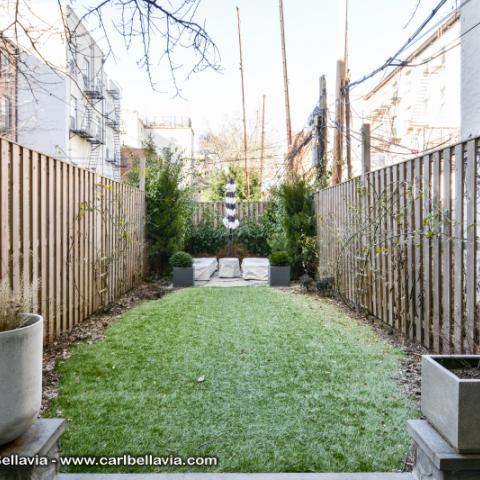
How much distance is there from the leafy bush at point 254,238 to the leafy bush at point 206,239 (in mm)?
444

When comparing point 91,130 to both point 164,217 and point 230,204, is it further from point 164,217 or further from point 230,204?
point 164,217

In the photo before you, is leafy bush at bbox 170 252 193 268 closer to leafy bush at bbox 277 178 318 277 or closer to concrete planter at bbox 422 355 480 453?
leafy bush at bbox 277 178 318 277

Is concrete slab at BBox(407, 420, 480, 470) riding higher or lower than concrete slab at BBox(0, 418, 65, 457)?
lower

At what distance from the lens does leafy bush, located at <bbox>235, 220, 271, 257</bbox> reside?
11.2 meters

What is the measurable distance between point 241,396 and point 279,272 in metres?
5.30

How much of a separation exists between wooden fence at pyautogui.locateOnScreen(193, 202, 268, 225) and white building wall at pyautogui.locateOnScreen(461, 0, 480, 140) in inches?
267

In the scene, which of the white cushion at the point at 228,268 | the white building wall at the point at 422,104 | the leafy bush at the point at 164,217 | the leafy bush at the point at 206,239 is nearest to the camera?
the leafy bush at the point at 164,217

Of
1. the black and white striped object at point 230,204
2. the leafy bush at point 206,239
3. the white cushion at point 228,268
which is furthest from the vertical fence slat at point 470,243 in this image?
the leafy bush at point 206,239

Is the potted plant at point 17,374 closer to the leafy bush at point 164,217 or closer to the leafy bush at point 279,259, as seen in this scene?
the leafy bush at point 279,259

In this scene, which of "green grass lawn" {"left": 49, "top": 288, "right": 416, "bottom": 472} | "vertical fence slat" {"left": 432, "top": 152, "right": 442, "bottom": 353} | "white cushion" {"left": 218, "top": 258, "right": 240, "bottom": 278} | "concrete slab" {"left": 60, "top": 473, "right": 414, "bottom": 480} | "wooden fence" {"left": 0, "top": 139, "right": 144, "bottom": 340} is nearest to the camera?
"concrete slab" {"left": 60, "top": 473, "right": 414, "bottom": 480}

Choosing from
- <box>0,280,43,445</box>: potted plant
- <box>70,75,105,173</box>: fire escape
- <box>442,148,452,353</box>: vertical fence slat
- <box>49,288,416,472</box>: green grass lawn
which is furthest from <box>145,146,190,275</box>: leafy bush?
<box>70,75,105,173</box>: fire escape

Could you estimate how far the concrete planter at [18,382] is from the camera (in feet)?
5.05

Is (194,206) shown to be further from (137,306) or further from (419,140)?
(419,140)

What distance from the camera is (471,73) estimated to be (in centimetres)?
537
